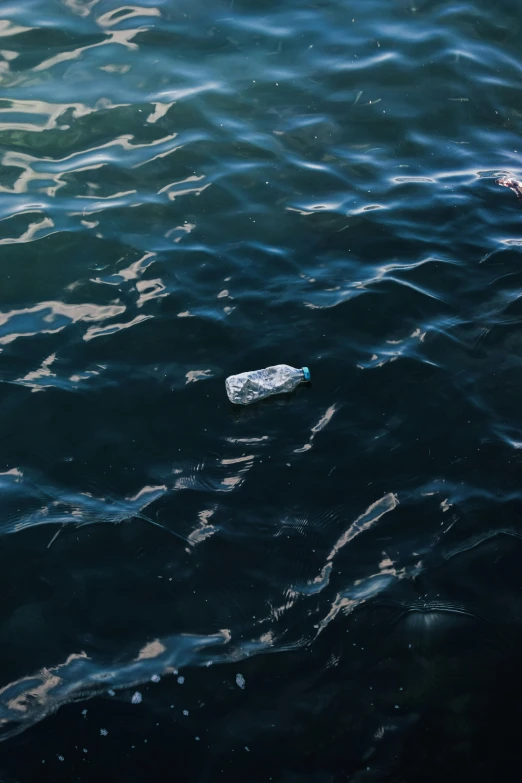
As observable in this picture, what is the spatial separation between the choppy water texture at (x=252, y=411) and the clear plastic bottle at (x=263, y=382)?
10 cm

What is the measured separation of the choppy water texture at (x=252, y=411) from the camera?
10.7 ft

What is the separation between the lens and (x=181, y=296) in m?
5.05

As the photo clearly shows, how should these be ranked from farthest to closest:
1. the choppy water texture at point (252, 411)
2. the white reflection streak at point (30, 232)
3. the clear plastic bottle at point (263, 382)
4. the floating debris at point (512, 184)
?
the floating debris at point (512, 184) < the white reflection streak at point (30, 232) < the clear plastic bottle at point (263, 382) < the choppy water texture at point (252, 411)

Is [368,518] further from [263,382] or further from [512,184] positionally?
[512,184]

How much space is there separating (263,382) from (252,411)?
19 cm

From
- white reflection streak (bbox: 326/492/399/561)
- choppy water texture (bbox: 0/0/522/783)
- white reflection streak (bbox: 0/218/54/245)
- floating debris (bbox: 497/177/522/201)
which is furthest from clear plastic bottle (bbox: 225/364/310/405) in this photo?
floating debris (bbox: 497/177/522/201)

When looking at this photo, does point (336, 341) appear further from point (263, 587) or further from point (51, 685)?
point (51, 685)

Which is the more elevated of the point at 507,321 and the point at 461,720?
the point at 507,321

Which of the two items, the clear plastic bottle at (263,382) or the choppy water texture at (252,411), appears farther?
the clear plastic bottle at (263,382)

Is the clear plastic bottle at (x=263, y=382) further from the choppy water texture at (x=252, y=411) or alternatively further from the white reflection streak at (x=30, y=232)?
the white reflection streak at (x=30, y=232)

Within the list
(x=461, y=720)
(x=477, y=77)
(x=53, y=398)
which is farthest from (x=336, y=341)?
(x=477, y=77)

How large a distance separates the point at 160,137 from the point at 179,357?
103 inches

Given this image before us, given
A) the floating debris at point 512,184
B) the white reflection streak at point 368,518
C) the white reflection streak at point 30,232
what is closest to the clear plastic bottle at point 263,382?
the white reflection streak at point 368,518

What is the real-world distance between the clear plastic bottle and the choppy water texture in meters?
0.10
